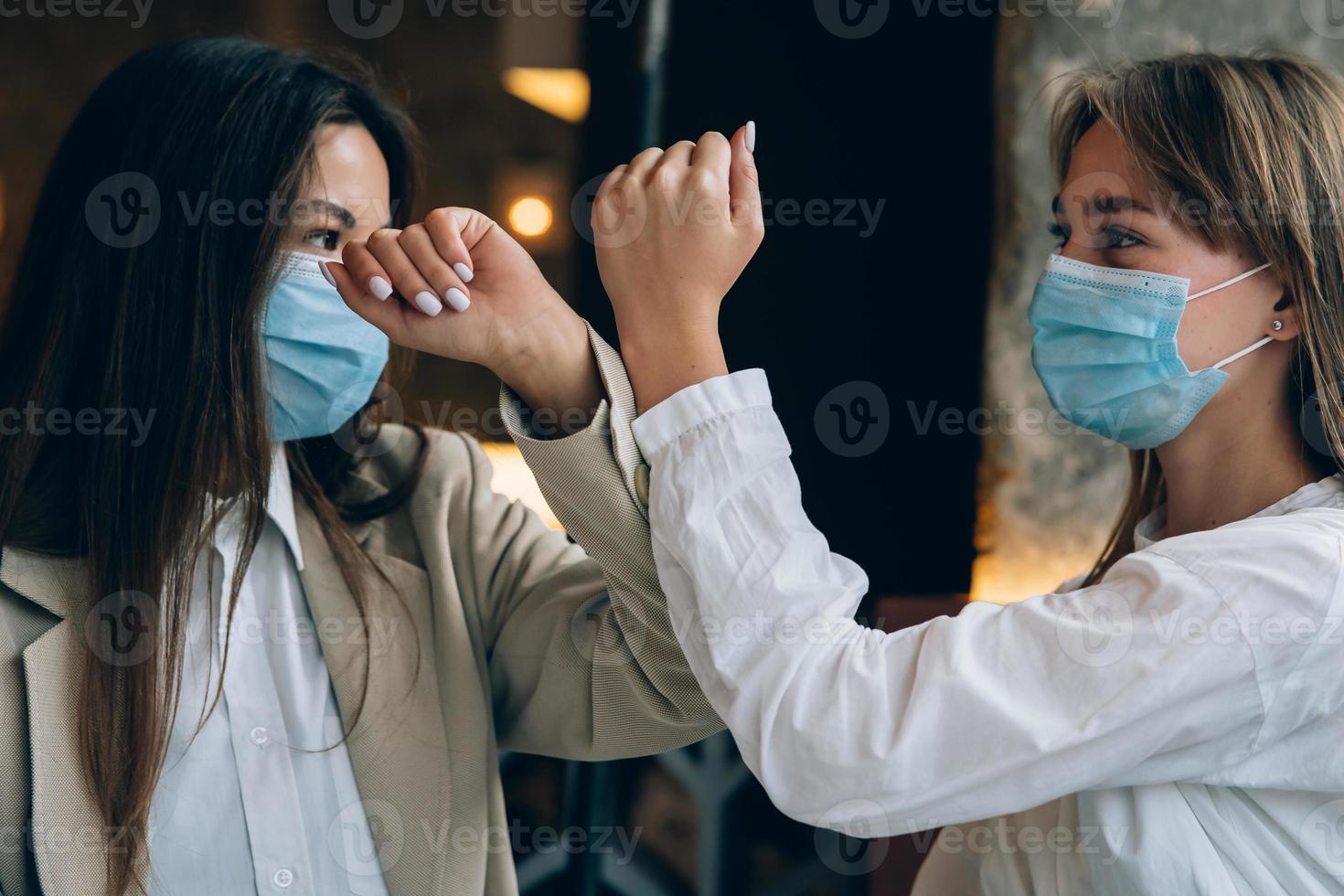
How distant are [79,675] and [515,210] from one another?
2.46 metres

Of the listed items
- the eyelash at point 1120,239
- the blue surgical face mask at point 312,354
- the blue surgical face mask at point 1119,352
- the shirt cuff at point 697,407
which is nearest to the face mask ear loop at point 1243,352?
the blue surgical face mask at point 1119,352

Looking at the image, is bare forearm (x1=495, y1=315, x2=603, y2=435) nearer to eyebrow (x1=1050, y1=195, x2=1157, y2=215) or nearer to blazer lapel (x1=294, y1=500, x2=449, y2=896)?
blazer lapel (x1=294, y1=500, x2=449, y2=896)

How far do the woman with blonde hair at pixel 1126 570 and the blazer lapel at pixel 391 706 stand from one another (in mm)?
409

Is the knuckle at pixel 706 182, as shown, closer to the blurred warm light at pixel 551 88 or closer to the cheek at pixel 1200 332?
the cheek at pixel 1200 332

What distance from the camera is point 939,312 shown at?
199cm

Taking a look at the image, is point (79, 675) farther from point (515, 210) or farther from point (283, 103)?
point (515, 210)

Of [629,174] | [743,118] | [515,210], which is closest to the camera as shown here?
[629,174]

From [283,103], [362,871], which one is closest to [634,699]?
[362,871]

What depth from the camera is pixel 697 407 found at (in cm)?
100

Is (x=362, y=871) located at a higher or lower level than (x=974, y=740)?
lower

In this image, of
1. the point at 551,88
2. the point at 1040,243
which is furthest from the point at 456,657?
the point at 551,88

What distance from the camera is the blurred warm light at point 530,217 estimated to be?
332 centimetres

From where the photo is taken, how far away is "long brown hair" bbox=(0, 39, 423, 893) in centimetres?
123

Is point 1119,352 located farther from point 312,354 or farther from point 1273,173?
point 312,354
